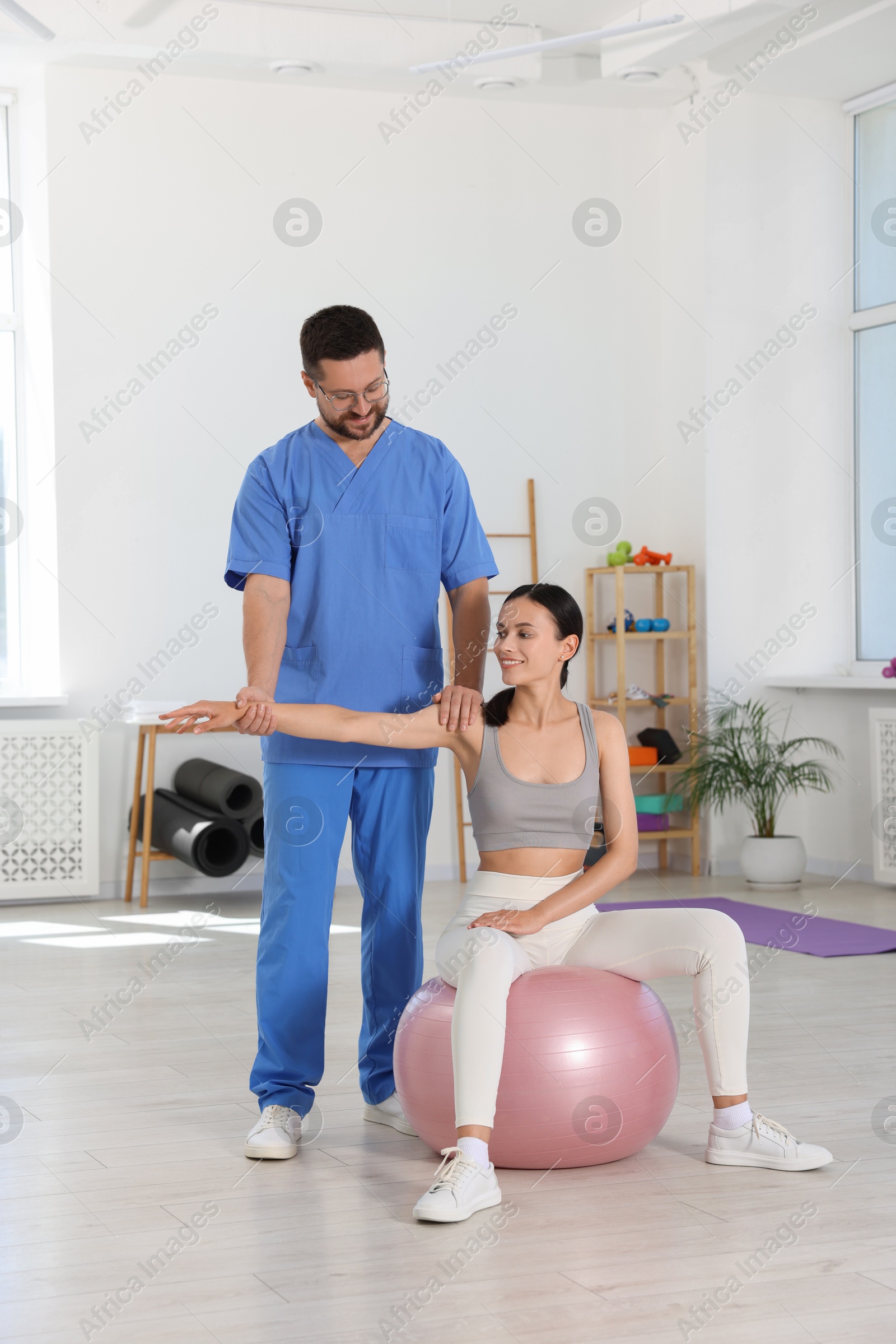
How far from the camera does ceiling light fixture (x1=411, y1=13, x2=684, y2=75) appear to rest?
4.75 meters

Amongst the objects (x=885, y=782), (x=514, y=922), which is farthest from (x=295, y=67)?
(x=514, y=922)

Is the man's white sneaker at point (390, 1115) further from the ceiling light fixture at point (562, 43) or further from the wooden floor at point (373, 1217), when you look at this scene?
the ceiling light fixture at point (562, 43)

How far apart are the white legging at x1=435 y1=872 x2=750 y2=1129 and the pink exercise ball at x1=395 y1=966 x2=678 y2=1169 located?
44 mm

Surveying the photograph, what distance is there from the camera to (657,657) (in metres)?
6.01

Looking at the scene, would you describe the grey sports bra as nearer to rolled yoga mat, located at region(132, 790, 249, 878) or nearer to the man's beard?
the man's beard

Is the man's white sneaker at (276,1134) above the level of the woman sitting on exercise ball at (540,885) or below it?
below

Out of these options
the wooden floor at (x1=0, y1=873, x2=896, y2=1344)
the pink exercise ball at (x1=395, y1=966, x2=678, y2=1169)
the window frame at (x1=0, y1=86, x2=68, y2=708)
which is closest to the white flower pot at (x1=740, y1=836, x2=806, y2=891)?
the wooden floor at (x1=0, y1=873, x2=896, y2=1344)

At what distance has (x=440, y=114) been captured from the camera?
568 cm

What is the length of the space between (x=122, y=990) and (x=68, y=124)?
324 cm

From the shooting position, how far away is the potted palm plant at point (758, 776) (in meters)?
5.30

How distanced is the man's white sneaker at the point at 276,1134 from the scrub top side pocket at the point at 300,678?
2.21 feet

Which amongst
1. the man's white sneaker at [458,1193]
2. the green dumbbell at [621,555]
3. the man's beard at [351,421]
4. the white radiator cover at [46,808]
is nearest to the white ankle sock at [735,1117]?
the man's white sneaker at [458,1193]

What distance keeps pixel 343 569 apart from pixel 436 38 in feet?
11.5

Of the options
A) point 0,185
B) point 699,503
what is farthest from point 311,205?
point 699,503
